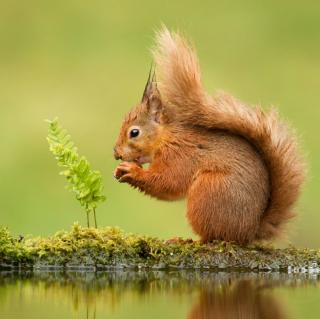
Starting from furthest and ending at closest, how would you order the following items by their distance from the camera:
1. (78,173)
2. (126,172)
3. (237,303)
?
(126,172)
(78,173)
(237,303)

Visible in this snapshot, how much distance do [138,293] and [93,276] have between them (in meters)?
0.54

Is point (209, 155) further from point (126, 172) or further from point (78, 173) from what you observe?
point (78, 173)

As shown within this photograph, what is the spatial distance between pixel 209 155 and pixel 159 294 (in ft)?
4.32

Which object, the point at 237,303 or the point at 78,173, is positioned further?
the point at 78,173

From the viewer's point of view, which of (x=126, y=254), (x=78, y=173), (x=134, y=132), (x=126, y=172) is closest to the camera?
(x=126, y=254)

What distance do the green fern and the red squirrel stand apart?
31cm

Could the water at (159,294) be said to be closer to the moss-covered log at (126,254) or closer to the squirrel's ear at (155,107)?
the moss-covered log at (126,254)

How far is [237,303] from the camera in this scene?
5.43 meters

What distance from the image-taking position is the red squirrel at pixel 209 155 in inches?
263

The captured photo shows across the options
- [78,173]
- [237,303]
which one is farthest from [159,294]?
[78,173]

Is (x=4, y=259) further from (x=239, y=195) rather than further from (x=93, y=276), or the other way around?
(x=239, y=195)

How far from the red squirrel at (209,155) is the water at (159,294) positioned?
0.47 meters

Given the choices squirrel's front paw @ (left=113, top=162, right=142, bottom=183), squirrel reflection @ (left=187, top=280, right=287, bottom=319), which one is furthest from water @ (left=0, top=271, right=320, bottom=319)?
squirrel's front paw @ (left=113, top=162, right=142, bottom=183)

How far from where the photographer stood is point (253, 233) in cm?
677
